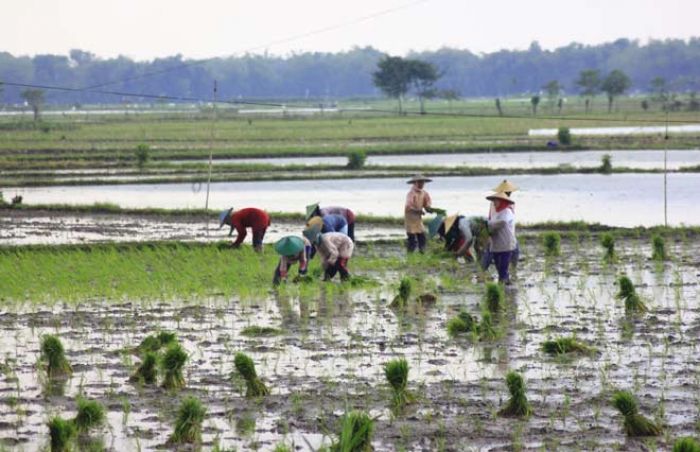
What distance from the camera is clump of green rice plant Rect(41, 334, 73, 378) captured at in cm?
881

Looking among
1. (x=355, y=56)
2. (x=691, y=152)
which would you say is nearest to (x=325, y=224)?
(x=691, y=152)

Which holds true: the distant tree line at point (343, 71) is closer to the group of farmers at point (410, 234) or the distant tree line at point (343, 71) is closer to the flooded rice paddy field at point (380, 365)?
the group of farmers at point (410, 234)

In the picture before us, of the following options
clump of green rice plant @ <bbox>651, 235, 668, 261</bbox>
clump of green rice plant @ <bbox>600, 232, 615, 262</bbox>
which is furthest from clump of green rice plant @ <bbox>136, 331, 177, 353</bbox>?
clump of green rice plant @ <bbox>651, 235, 668, 261</bbox>

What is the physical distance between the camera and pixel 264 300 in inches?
482

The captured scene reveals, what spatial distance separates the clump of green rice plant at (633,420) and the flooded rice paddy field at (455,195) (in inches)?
483

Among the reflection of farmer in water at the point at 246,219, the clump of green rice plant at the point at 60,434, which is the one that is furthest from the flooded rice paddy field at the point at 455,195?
the clump of green rice plant at the point at 60,434

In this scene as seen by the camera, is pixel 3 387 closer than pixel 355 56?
Yes

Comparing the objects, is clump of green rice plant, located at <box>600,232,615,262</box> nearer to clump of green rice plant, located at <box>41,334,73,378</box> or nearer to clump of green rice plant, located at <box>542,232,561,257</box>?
clump of green rice plant, located at <box>542,232,561,257</box>

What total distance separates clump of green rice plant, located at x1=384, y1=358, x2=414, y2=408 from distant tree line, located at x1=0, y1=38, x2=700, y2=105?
116 m

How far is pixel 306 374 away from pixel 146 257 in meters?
6.78

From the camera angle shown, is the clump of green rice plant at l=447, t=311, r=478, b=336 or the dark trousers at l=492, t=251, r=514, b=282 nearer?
the clump of green rice plant at l=447, t=311, r=478, b=336

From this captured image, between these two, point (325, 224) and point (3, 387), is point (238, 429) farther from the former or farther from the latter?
point (325, 224)

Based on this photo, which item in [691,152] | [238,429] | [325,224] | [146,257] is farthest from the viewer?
[691,152]

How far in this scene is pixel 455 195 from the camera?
23.9 meters
